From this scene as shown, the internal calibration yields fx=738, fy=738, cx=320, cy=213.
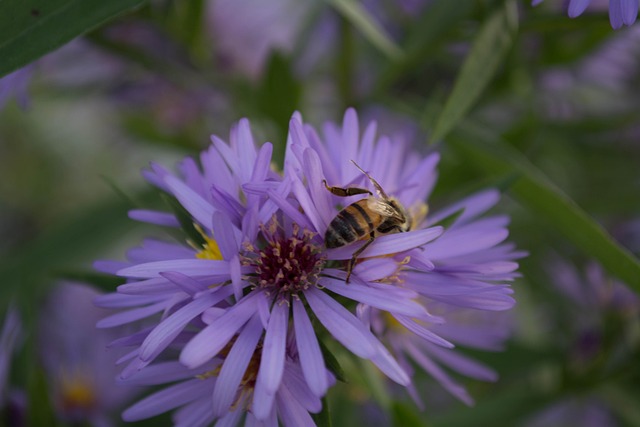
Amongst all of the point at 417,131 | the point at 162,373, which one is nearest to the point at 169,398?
the point at 162,373

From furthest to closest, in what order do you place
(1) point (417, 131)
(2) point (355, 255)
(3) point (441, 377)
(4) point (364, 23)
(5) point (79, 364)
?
(1) point (417, 131) < (5) point (79, 364) < (4) point (364, 23) < (3) point (441, 377) < (2) point (355, 255)

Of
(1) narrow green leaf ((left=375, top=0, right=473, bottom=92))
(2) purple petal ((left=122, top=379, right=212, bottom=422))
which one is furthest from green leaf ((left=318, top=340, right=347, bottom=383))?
(1) narrow green leaf ((left=375, top=0, right=473, bottom=92))

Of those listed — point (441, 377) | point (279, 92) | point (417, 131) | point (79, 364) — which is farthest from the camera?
point (417, 131)

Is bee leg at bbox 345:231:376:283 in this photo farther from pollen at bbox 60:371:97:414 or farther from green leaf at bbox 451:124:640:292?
pollen at bbox 60:371:97:414

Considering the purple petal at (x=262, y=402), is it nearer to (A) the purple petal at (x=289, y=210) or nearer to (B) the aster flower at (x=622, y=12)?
(A) the purple petal at (x=289, y=210)

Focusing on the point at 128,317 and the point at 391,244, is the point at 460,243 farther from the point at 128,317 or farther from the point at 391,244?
the point at 128,317

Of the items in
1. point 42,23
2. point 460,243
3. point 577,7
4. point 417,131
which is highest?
point 42,23
